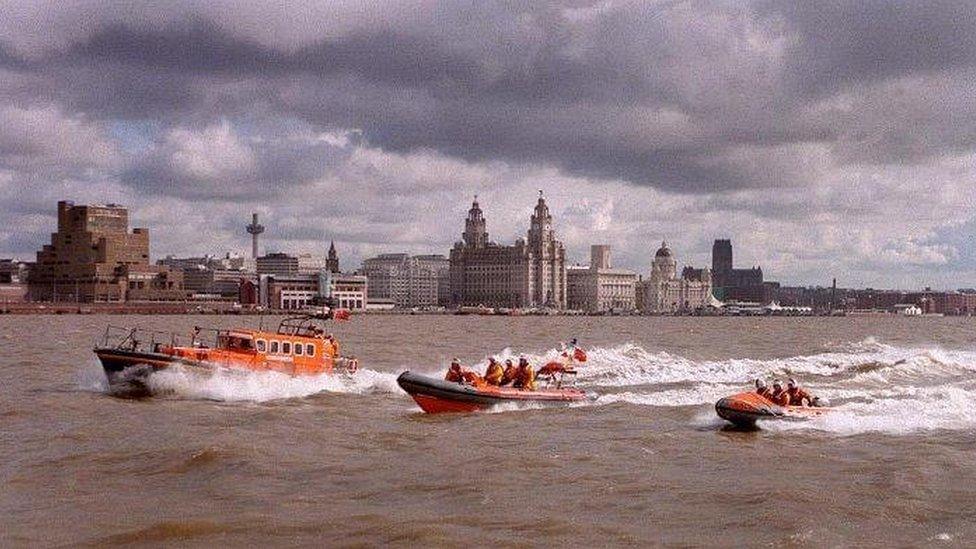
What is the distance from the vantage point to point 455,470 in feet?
70.3

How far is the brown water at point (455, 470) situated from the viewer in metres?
16.5

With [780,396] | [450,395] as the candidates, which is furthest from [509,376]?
[780,396]

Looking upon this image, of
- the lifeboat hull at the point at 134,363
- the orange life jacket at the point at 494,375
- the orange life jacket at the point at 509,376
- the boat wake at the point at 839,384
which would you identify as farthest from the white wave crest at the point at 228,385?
the boat wake at the point at 839,384

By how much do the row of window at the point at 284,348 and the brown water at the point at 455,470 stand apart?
3.50ft

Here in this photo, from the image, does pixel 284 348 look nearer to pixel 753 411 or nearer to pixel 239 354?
pixel 239 354

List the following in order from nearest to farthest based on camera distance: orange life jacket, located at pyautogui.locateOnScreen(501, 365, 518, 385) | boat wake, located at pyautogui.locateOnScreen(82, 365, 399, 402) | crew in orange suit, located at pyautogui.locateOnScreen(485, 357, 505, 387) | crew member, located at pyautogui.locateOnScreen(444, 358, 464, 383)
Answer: crew member, located at pyautogui.locateOnScreen(444, 358, 464, 383) → crew in orange suit, located at pyautogui.locateOnScreen(485, 357, 505, 387) → orange life jacket, located at pyautogui.locateOnScreen(501, 365, 518, 385) → boat wake, located at pyautogui.locateOnScreen(82, 365, 399, 402)

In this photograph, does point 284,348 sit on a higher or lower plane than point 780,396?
higher

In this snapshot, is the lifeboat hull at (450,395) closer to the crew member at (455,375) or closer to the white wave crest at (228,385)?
the crew member at (455,375)

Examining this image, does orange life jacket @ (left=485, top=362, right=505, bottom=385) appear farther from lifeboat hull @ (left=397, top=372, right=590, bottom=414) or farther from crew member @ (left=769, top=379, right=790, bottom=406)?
crew member @ (left=769, top=379, right=790, bottom=406)

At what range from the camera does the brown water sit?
16547 millimetres

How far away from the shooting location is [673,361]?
57125 mm

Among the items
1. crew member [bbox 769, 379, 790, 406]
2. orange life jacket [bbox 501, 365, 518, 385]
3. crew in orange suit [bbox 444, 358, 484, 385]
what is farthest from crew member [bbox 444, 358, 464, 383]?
crew member [bbox 769, 379, 790, 406]

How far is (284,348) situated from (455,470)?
51.3 ft

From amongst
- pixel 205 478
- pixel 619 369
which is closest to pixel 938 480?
pixel 205 478
